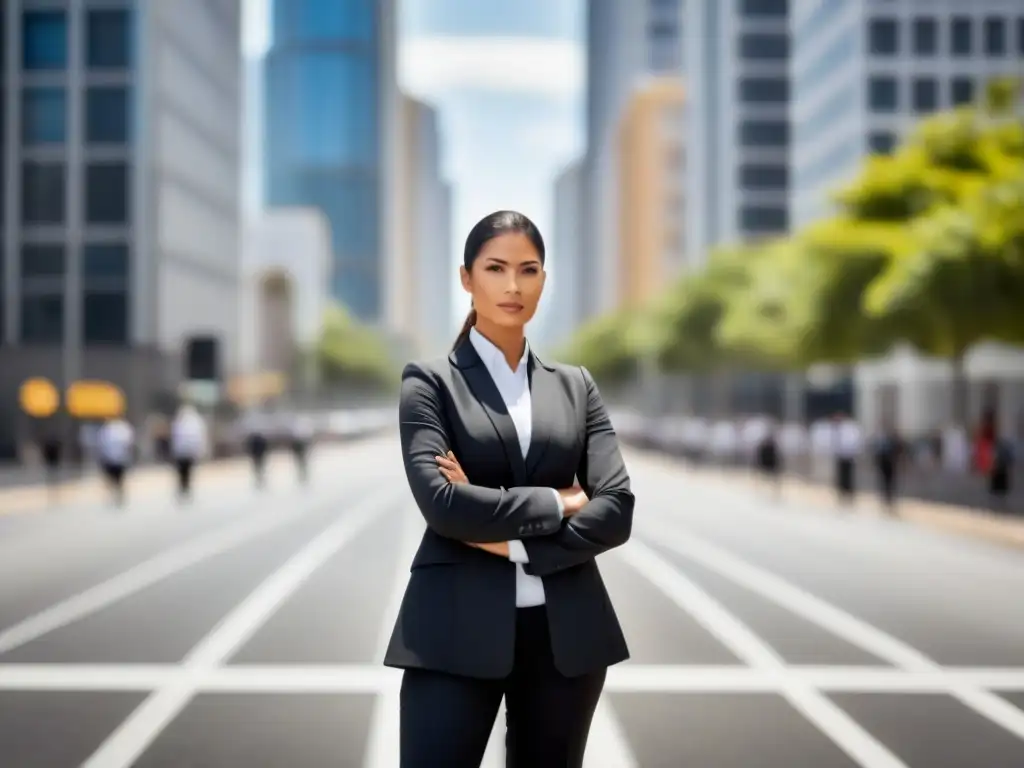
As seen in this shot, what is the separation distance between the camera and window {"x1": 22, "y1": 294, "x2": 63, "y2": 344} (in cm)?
6575

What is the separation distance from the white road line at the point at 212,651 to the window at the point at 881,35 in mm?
57575

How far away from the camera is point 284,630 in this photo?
1116cm

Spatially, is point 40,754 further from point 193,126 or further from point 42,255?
point 193,126

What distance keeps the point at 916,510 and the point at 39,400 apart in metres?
40.0

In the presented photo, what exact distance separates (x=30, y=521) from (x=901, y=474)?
2350 cm

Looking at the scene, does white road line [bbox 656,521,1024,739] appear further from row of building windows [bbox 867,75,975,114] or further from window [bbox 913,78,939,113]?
window [bbox 913,78,939,113]

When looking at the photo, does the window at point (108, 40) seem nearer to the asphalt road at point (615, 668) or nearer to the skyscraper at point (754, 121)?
the asphalt road at point (615, 668)

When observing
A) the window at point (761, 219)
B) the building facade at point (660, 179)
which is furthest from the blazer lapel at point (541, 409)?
the building facade at point (660, 179)

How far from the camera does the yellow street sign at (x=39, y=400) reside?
56.0m

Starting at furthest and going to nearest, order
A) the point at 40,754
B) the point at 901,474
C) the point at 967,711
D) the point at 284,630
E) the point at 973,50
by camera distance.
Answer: the point at 973,50
the point at 901,474
the point at 284,630
the point at 967,711
the point at 40,754

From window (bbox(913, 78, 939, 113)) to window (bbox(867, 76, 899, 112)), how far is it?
105cm

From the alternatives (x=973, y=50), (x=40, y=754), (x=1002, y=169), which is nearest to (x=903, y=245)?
(x=1002, y=169)

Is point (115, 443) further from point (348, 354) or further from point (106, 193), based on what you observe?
point (348, 354)

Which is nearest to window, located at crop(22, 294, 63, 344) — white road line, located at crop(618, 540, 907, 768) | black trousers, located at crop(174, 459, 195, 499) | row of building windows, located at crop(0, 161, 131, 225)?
row of building windows, located at crop(0, 161, 131, 225)
